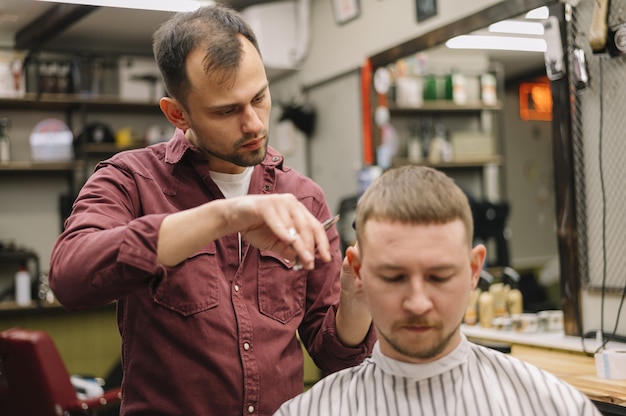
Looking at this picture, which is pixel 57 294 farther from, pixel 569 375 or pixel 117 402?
pixel 117 402

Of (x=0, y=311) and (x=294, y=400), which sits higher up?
(x=294, y=400)

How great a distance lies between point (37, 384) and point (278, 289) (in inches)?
88.1

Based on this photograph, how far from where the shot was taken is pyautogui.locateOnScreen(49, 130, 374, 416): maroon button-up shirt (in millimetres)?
1626

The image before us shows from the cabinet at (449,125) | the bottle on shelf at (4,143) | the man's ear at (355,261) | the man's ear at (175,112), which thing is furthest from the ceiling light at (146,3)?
the man's ear at (355,261)

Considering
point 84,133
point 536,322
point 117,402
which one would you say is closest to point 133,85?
point 84,133

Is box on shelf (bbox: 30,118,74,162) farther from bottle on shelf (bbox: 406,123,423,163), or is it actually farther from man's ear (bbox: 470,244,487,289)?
man's ear (bbox: 470,244,487,289)

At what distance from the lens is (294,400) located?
5.23 ft

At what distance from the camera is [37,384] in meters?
3.49

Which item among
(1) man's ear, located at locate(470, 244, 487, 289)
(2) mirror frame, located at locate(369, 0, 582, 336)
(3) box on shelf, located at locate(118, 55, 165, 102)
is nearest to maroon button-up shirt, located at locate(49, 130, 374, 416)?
(1) man's ear, located at locate(470, 244, 487, 289)

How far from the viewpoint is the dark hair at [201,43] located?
5.21 feet

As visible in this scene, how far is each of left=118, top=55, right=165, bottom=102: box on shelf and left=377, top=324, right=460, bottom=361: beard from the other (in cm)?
554

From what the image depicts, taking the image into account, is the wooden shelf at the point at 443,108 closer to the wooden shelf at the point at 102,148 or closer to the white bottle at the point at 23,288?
the wooden shelf at the point at 102,148

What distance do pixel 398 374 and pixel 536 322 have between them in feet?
6.69

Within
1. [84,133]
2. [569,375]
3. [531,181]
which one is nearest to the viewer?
[569,375]
